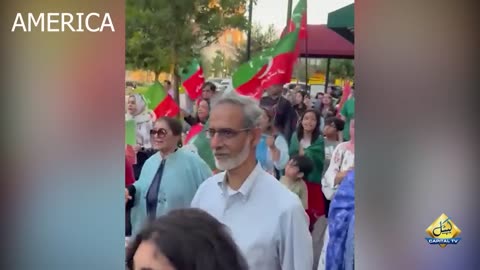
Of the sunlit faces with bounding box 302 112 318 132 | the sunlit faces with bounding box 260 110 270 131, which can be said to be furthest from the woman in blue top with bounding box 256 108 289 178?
the sunlit faces with bounding box 302 112 318 132

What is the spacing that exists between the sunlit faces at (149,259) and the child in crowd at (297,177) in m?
0.62

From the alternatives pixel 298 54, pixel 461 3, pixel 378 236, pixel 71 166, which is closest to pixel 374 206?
pixel 378 236

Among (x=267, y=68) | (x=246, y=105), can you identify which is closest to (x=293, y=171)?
(x=246, y=105)

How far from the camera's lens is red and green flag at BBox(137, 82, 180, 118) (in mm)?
3400

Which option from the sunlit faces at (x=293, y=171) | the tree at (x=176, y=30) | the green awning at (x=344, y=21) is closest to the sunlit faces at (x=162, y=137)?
the tree at (x=176, y=30)

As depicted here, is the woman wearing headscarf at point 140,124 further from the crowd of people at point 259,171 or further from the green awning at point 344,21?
the green awning at point 344,21

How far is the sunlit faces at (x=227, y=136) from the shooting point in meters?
3.41

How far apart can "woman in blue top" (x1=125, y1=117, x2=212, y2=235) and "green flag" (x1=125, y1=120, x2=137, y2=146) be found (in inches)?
3.1

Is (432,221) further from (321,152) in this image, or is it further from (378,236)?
(321,152)

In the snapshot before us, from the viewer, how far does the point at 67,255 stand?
3.41m

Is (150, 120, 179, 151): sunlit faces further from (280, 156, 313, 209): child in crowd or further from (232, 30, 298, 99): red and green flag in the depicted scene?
(280, 156, 313, 209): child in crowd

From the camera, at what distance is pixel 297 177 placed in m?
3.40

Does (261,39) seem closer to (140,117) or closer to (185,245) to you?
(140,117)

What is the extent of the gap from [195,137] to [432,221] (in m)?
1.10
